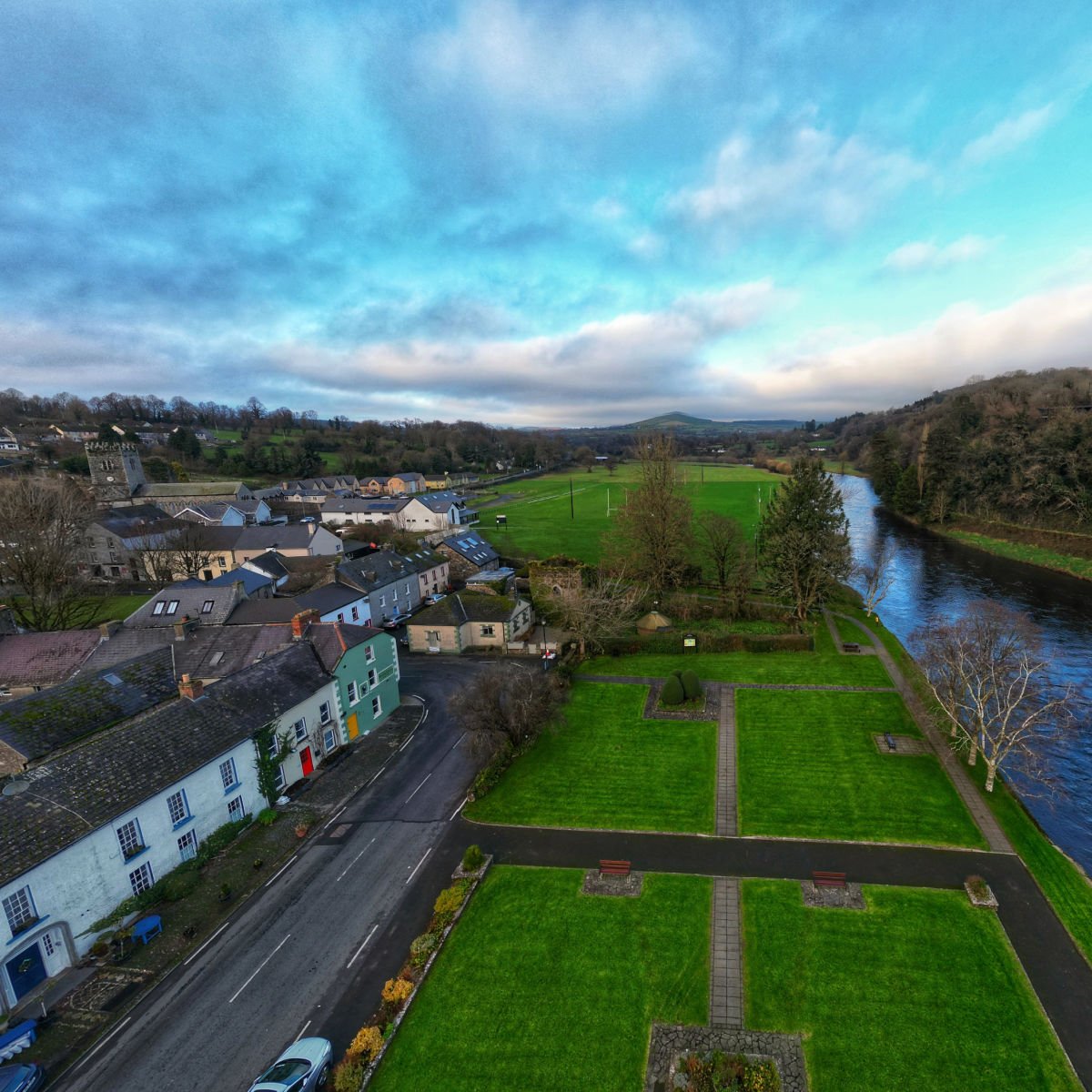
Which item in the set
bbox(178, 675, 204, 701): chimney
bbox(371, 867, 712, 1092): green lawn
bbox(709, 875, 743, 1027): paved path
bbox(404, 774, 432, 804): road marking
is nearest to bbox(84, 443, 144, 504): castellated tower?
bbox(178, 675, 204, 701): chimney

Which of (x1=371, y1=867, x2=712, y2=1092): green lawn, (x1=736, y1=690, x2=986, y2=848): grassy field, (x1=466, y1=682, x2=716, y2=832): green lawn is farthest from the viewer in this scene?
(x1=466, y1=682, x2=716, y2=832): green lawn

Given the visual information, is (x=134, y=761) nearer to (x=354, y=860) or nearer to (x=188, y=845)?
(x=188, y=845)

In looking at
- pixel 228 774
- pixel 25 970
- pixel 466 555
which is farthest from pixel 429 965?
pixel 466 555

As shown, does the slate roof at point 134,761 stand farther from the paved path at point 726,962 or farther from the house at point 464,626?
the paved path at point 726,962

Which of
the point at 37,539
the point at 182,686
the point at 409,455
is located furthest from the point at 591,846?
the point at 409,455

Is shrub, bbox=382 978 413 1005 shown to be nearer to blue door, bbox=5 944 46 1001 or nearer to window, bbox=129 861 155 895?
window, bbox=129 861 155 895

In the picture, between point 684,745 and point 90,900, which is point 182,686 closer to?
point 90,900
